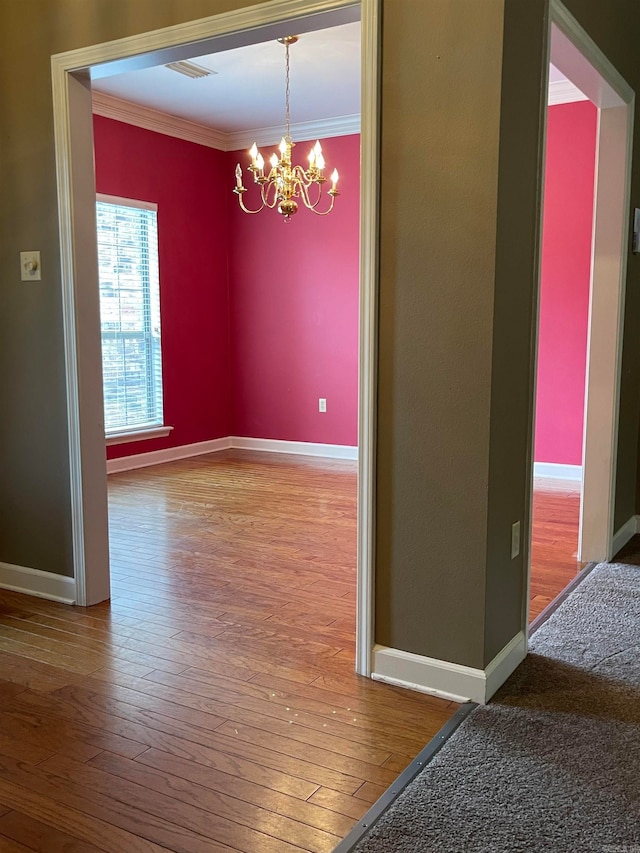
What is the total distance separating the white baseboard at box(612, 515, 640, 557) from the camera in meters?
3.64

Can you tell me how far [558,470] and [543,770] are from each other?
3.76 meters

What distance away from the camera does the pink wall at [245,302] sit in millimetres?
6000

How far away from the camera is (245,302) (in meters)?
6.65

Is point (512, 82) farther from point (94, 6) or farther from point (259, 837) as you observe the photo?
point (259, 837)

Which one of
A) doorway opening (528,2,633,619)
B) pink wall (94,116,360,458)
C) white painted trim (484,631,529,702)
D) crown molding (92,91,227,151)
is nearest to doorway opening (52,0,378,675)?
white painted trim (484,631,529,702)

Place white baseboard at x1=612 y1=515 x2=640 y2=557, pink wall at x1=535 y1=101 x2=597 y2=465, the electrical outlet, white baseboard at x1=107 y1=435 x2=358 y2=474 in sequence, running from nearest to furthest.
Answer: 1. the electrical outlet
2. white baseboard at x1=612 y1=515 x2=640 y2=557
3. pink wall at x1=535 y1=101 x2=597 y2=465
4. white baseboard at x1=107 y1=435 x2=358 y2=474

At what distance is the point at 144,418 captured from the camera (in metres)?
5.98

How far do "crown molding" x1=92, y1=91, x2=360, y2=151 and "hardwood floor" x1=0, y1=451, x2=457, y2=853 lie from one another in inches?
133

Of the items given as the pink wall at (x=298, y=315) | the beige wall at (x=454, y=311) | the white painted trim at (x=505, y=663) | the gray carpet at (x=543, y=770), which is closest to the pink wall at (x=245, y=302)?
the pink wall at (x=298, y=315)

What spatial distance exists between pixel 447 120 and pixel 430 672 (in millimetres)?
1597

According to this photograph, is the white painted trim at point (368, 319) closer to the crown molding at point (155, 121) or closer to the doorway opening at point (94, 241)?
the doorway opening at point (94, 241)

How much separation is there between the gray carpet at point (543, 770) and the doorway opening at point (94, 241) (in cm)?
51

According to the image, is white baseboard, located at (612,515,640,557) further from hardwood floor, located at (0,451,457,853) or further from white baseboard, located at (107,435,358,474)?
white baseboard, located at (107,435,358,474)

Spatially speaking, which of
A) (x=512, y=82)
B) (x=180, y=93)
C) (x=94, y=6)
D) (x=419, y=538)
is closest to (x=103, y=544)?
(x=419, y=538)
